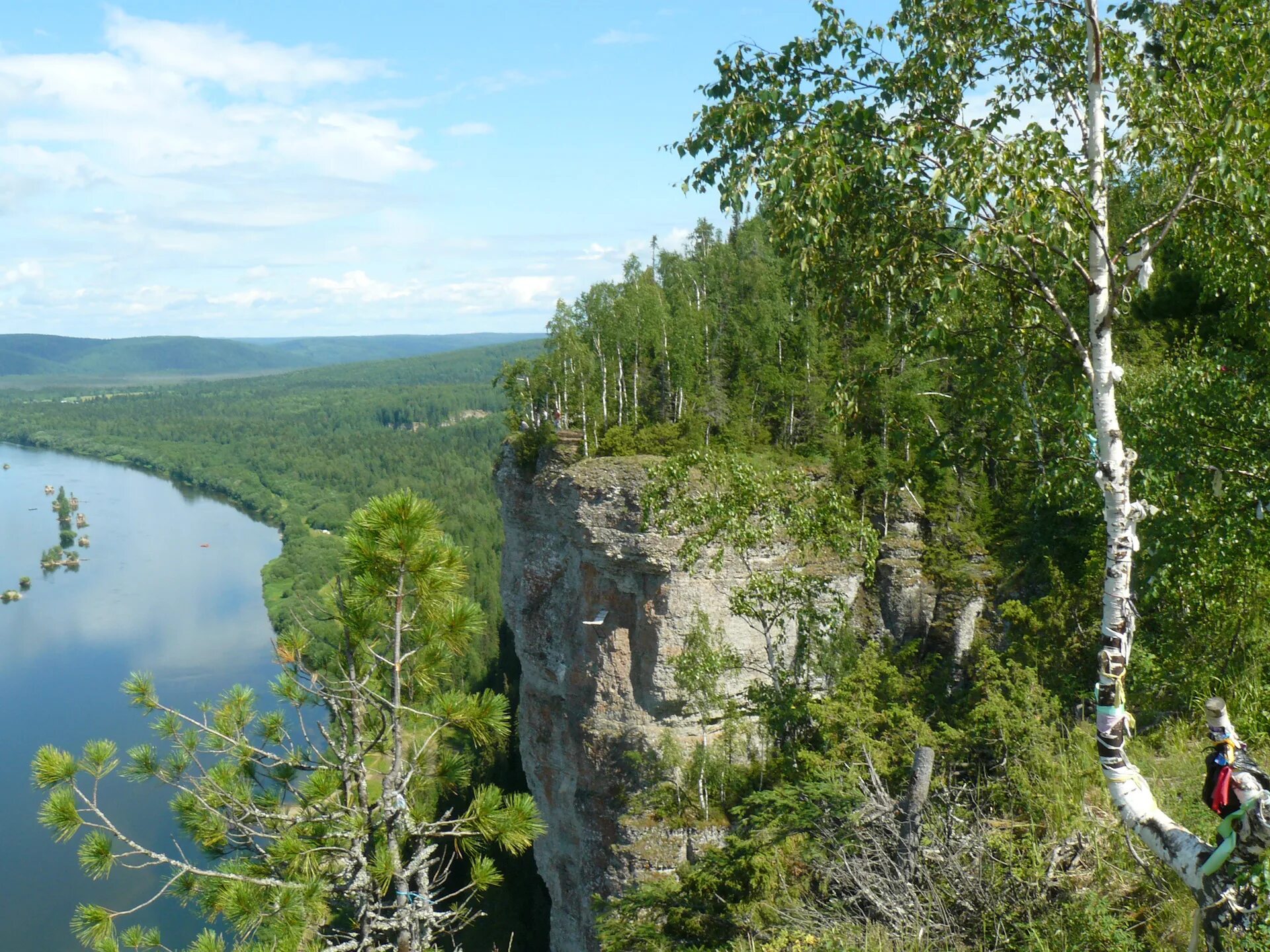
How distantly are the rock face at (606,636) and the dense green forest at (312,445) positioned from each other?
18.4 meters

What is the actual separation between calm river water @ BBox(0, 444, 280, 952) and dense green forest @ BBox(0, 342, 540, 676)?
3.85 metres

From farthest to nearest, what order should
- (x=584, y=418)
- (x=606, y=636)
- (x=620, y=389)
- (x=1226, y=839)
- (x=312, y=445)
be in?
1. (x=312, y=445)
2. (x=620, y=389)
3. (x=584, y=418)
4. (x=606, y=636)
5. (x=1226, y=839)

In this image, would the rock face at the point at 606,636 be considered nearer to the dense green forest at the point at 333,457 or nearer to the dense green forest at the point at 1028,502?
the dense green forest at the point at 333,457

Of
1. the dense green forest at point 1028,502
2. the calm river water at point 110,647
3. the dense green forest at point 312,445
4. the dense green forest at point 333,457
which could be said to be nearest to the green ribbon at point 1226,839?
the dense green forest at point 1028,502

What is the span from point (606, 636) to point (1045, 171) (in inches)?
569

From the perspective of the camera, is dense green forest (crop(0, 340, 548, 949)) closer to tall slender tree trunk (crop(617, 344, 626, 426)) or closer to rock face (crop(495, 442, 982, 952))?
rock face (crop(495, 442, 982, 952))

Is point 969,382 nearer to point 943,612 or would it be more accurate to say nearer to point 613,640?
point 943,612

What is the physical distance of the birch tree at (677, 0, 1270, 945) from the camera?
4.29 m

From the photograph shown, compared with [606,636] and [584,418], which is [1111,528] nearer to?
[606,636]

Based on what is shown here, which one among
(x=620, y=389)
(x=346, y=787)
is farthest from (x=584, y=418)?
(x=346, y=787)

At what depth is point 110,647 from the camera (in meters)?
49.5

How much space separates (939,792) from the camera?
6195 millimetres

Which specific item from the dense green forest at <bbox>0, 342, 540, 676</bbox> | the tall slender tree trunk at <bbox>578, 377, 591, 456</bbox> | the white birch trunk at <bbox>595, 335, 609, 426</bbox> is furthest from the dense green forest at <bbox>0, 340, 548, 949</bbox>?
the white birch trunk at <bbox>595, 335, 609, 426</bbox>

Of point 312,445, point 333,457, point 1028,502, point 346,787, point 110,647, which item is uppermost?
point 1028,502
